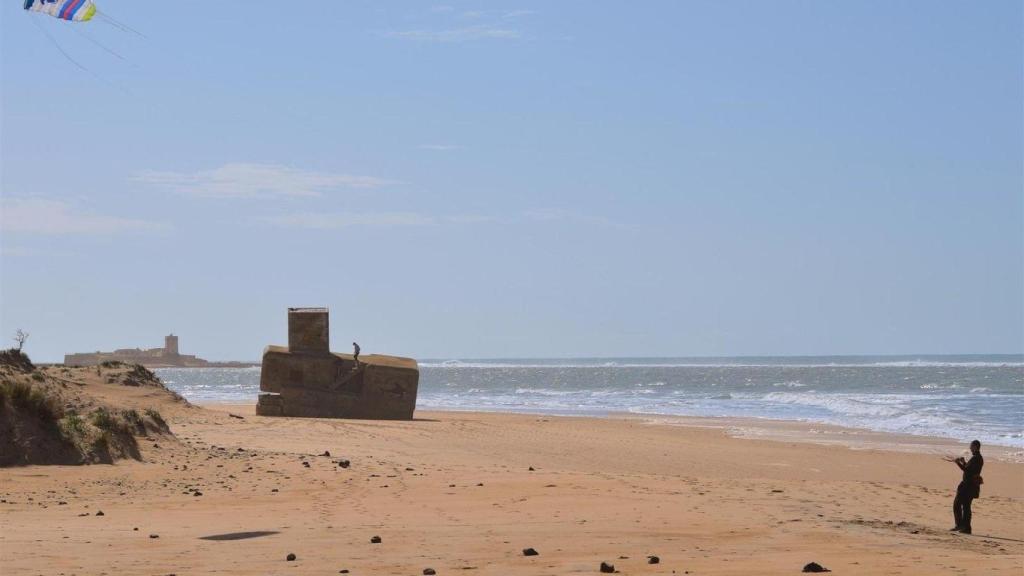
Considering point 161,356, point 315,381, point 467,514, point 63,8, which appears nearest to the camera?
point 467,514

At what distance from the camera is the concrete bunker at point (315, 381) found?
26391mm

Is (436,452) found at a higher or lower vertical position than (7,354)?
lower

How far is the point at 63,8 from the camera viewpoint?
14.1m

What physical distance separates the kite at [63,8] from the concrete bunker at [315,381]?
41.8 feet

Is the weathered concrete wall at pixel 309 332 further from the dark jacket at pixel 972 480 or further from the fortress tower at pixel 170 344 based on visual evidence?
the fortress tower at pixel 170 344

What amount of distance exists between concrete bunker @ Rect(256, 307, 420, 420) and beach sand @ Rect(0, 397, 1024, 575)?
6760 millimetres

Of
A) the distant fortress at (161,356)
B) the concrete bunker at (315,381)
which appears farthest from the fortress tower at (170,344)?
the concrete bunker at (315,381)

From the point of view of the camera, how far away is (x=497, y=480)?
44.2 ft

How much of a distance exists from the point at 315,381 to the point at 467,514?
53.1 feet

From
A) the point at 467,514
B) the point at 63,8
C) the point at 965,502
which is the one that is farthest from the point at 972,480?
the point at 63,8

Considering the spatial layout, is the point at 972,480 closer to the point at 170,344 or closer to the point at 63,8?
the point at 63,8

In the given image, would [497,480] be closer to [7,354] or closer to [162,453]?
[162,453]

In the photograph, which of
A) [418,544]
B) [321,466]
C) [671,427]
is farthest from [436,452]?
[671,427]

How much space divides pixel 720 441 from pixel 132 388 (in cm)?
1175
